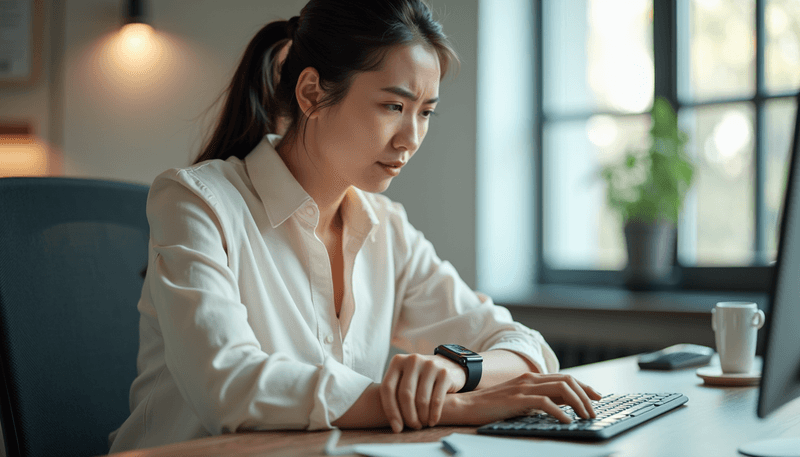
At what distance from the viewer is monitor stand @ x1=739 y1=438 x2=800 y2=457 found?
70 cm

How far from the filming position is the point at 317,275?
46.1 inches

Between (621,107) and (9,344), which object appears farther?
(621,107)

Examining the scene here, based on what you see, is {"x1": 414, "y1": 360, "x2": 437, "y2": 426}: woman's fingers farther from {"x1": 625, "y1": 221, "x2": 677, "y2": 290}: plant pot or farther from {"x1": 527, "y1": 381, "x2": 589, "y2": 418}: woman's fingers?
{"x1": 625, "y1": 221, "x2": 677, "y2": 290}: plant pot

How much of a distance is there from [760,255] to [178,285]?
2157mm

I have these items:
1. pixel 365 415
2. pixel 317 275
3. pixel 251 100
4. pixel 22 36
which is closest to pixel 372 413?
pixel 365 415

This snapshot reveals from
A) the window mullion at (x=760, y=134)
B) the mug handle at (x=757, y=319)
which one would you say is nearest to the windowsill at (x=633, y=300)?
the window mullion at (x=760, y=134)

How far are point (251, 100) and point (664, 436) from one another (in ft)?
3.03

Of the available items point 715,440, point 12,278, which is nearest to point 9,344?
point 12,278

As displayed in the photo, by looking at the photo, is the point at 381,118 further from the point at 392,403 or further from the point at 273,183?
the point at 392,403

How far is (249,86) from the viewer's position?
1316mm

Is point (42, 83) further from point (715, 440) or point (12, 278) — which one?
point (715, 440)

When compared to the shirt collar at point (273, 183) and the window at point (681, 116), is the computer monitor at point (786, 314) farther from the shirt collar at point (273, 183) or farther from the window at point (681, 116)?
the window at point (681, 116)

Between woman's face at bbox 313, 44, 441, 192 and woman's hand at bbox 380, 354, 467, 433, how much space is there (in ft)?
1.40

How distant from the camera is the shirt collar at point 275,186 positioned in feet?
3.80
